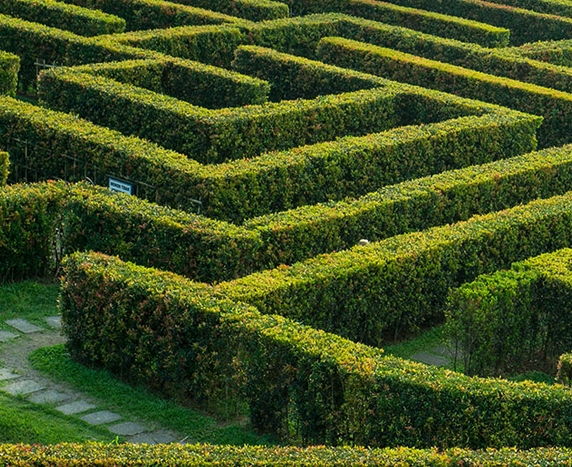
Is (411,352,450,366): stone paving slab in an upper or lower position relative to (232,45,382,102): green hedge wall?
lower

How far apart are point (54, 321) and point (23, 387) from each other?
2.41m

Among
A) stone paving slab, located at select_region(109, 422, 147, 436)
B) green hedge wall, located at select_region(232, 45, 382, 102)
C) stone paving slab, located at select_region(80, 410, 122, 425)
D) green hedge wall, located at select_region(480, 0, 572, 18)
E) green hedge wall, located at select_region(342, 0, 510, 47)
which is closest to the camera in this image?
stone paving slab, located at select_region(109, 422, 147, 436)

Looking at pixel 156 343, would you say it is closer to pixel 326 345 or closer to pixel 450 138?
pixel 326 345

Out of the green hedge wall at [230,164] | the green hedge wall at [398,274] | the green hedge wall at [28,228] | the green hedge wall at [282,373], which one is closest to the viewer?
the green hedge wall at [282,373]

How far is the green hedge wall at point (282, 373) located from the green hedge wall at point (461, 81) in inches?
514

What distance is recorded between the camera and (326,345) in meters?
15.3

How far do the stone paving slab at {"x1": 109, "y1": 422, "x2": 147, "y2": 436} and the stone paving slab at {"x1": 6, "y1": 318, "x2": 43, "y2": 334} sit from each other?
320 centimetres

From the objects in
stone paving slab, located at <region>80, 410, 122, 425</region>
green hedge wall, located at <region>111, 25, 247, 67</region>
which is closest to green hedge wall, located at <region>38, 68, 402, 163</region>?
green hedge wall, located at <region>111, 25, 247, 67</region>

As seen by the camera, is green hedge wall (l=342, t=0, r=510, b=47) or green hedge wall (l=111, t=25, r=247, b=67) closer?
green hedge wall (l=111, t=25, r=247, b=67)

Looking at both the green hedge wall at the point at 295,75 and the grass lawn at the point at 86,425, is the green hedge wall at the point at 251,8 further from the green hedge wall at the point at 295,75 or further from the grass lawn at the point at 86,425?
the grass lawn at the point at 86,425

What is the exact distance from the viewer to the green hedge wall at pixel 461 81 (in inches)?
1087

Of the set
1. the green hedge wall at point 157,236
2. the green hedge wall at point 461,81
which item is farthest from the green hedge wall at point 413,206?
the green hedge wall at point 461,81

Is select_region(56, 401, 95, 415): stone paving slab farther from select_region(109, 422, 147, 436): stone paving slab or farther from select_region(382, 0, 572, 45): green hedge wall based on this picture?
select_region(382, 0, 572, 45): green hedge wall

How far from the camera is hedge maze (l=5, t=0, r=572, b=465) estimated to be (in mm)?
14594
